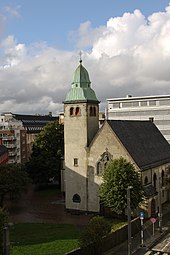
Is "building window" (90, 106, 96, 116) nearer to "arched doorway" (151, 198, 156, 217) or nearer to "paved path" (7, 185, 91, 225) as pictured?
"paved path" (7, 185, 91, 225)

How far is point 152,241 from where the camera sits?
35375 mm

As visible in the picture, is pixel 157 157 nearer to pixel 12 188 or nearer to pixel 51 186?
pixel 12 188

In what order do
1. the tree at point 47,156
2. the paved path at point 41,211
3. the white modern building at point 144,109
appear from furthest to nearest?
1. the white modern building at point 144,109
2. the tree at point 47,156
3. the paved path at point 41,211

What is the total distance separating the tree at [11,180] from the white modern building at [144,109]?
228 ft

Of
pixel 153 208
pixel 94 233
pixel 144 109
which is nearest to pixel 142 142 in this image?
pixel 153 208

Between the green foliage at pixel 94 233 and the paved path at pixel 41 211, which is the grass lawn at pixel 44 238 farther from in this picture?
the green foliage at pixel 94 233

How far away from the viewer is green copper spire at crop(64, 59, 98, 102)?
160 ft

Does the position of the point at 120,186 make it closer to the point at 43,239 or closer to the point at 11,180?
the point at 43,239

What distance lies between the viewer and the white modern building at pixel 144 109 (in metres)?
113

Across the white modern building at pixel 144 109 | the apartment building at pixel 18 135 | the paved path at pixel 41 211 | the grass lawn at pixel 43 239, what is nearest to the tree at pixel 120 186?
the grass lawn at pixel 43 239

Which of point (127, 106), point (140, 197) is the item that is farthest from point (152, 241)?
point (127, 106)

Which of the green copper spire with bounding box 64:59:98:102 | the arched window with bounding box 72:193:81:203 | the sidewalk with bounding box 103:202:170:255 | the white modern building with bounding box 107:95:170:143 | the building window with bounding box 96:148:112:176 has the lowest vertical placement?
the sidewalk with bounding box 103:202:170:255


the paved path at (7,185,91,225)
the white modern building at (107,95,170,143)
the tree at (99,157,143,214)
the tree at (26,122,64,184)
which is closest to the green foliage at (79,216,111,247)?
the tree at (99,157,143,214)

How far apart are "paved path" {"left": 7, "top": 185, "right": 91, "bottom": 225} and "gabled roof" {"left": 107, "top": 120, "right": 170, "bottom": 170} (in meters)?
11.3
